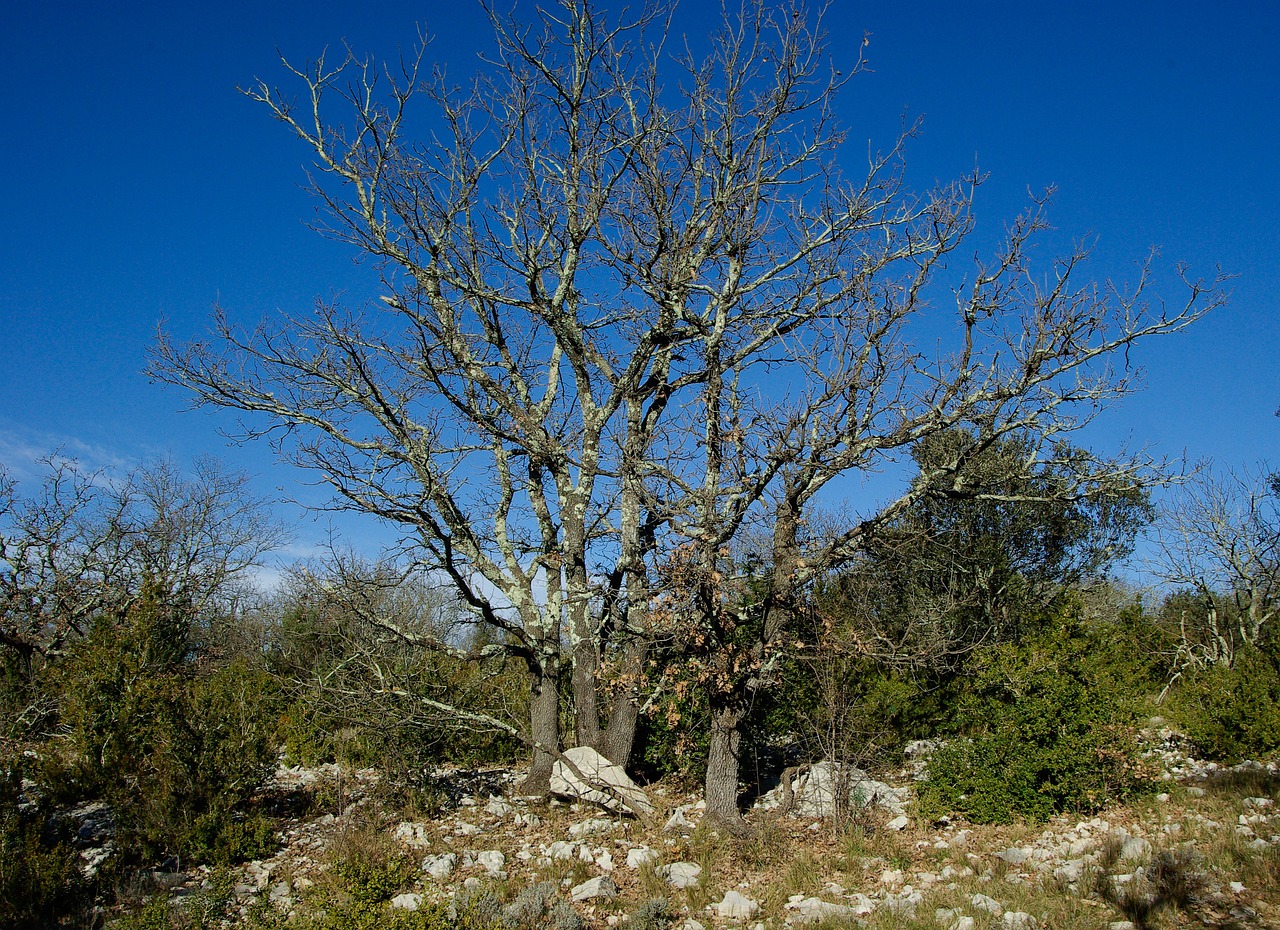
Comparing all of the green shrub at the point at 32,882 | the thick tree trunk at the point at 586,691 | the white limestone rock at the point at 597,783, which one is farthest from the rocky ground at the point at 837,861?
the thick tree trunk at the point at 586,691

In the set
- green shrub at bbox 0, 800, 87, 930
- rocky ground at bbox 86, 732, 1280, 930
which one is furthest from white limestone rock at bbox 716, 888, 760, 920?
green shrub at bbox 0, 800, 87, 930

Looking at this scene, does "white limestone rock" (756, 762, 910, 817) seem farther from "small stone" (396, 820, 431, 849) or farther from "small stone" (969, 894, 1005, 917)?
"small stone" (396, 820, 431, 849)

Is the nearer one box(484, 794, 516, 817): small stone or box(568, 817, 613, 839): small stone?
box(568, 817, 613, 839): small stone

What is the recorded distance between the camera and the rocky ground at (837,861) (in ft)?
18.7

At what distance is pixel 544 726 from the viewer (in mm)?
9781

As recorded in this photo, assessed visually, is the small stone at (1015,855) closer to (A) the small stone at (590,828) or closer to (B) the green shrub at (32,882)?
(A) the small stone at (590,828)

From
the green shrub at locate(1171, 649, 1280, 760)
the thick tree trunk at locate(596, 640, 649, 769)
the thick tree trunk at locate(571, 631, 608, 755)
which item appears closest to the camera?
the green shrub at locate(1171, 649, 1280, 760)

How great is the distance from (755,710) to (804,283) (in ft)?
17.9

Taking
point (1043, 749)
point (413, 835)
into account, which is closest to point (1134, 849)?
point (1043, 749)

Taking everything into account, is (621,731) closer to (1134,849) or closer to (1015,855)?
(1015,855)

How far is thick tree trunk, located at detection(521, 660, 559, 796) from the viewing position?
974 cm

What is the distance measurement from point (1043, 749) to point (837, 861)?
2.60m

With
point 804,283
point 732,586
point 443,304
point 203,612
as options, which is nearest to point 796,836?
point 732,586

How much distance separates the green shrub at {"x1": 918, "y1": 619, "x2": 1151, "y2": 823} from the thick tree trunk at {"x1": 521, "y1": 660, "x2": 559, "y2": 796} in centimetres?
441
